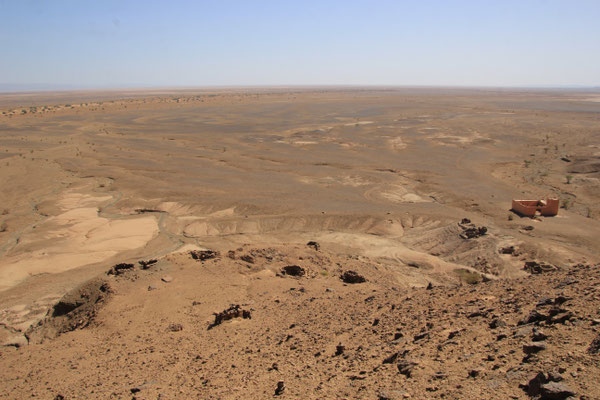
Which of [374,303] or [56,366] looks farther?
[374,303]

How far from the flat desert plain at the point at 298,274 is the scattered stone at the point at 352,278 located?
Answer: 0.04m

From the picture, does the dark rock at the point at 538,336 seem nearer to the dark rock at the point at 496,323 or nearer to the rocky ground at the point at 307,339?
the rocky ground at the point at 307,339

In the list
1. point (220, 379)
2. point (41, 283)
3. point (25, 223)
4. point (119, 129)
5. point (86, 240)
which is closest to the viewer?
point (220, 379)

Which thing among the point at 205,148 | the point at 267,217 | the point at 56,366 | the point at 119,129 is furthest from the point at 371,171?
the point at 119,129

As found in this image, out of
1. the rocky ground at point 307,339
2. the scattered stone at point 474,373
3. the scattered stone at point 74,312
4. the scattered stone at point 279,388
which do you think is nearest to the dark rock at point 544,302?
the rocky ground at point 307,339

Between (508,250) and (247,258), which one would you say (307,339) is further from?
(508,250)

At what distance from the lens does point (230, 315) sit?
11000 mm

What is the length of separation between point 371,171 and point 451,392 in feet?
105

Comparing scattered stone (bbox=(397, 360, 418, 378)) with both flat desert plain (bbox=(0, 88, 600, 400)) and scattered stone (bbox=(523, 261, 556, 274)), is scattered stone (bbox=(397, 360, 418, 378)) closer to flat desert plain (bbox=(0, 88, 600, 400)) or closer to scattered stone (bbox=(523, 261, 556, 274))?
flat desert plain (bbox=(0, 88, 600, 400))

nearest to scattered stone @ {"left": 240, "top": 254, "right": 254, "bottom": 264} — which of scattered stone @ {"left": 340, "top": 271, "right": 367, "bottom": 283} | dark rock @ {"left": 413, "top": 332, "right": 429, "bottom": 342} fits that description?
scattered stone @ {"left": 340, "top": 271, "right": 367, "bottom": 283}

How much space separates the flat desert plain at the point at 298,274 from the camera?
7.18 m

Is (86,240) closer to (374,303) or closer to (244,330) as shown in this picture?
(244,330)

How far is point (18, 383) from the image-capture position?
354 inches

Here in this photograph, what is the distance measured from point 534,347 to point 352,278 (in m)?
8.24
